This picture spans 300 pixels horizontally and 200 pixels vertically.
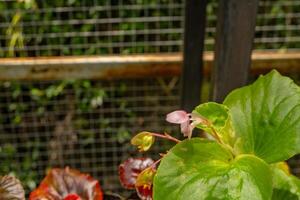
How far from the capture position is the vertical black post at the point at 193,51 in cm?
84

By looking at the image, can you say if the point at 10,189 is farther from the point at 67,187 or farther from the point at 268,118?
the point at 268,118

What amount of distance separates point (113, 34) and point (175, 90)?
27 centimetres

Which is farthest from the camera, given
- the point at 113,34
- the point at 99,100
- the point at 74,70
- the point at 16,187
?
the point at 99,100

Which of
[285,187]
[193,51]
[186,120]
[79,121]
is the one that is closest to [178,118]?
[186,120]

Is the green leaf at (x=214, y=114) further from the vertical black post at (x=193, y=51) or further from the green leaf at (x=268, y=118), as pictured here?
the vertical black post at (x=193, y=51)

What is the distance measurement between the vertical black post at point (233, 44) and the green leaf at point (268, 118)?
0.13 meters

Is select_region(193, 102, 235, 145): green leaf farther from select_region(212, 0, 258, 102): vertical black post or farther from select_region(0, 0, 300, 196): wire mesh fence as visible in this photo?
select_region(0, 0, 300, 196): wire mesh fence

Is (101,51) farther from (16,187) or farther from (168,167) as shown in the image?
(168,167)

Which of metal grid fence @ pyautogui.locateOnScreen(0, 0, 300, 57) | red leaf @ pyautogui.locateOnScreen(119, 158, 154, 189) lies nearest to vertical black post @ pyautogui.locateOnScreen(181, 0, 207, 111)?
red leaf @ pyautogui.locateOnScreen(119, 158, 154, 189)

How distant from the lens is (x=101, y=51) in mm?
1567

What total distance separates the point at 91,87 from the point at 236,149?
1.16 meters

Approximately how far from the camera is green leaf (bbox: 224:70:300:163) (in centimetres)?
52

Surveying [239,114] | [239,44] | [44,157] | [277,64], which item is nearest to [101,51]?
[44,157]

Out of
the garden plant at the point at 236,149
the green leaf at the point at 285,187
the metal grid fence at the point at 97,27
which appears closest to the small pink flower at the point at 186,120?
the garden plant at the point at 236,149
